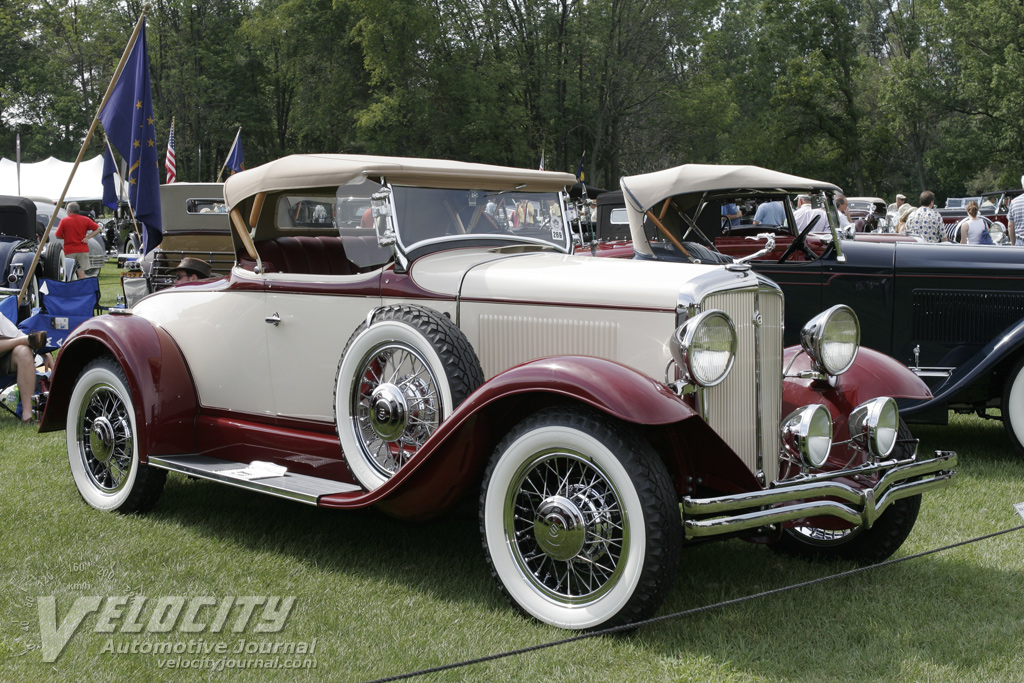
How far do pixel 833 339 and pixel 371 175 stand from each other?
7.21 ft

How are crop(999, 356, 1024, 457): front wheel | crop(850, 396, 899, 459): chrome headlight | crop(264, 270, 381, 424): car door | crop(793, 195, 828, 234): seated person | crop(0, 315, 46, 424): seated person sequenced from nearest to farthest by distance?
1. crop(850, 396, 899, 459): chrome headlight
2. crop(264, 270, 381, 424): car door
3. crop(999, 356, 1024, 457): front wheel
4. crop(793, 195, 828, 234): seated person
5. crop(0, 315, 46, 424): seated person

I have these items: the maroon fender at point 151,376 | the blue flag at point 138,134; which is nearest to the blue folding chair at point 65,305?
the blue flag at point 138,134

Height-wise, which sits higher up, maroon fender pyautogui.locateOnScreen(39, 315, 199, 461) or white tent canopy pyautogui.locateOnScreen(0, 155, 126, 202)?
white tent canopy pyautogui.locateOnScreen(0, 155, 126, 202)

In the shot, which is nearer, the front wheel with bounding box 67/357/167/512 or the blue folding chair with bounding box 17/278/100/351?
the front wheel with bounding box 67/357/167/512

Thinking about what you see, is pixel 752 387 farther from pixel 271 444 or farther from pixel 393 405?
pixel 271 444

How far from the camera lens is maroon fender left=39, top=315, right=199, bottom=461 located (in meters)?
4.77

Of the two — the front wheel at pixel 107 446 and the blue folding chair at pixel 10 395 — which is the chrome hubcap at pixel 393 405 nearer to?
the front wheel at pixel 107 446

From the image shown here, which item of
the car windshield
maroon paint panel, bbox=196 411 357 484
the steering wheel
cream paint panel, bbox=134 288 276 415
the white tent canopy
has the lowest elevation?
maroon paint panel, bbox=196 411 357 484

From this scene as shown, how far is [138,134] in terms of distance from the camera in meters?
8.55

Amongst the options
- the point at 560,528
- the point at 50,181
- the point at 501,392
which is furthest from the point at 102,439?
the point at 50,181

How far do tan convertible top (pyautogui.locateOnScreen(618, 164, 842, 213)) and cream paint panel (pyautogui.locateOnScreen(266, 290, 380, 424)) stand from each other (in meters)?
2.63

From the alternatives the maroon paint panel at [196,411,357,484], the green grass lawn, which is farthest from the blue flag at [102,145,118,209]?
the maroon paint panel at [196,411,357,484]

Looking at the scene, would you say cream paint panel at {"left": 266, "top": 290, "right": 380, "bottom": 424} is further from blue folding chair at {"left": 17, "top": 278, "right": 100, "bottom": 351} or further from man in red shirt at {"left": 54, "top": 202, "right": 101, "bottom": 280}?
man in red shirt at {"left": 54, "top": 202, "right": 101, "bottom": 280}

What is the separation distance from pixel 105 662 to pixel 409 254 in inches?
81.2
